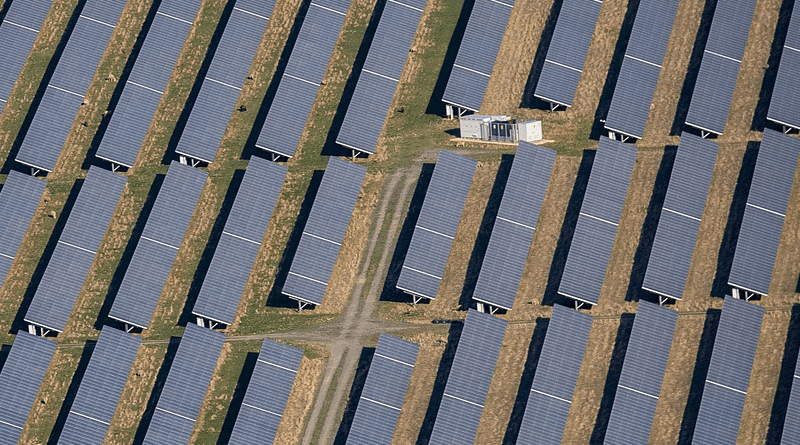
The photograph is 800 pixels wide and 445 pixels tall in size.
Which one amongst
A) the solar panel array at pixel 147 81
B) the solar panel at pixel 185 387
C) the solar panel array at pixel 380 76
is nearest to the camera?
the solar panel at pixel 185 387

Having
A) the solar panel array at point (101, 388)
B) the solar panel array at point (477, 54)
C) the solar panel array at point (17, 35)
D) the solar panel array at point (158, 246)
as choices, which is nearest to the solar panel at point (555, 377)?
the solar panel array at point (477, 54)

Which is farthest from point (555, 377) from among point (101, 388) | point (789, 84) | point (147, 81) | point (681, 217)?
point (147, 81)

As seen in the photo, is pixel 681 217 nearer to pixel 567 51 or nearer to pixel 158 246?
pixel 567 51

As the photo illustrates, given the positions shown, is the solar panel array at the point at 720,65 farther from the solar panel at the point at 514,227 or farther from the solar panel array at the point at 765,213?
the solar panel at the point at 514,227

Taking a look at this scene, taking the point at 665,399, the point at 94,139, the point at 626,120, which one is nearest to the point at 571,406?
the point at 665,399

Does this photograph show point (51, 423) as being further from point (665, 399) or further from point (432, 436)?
point (665, 399)

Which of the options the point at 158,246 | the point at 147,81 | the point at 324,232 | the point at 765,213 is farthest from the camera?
the point at 147,81
